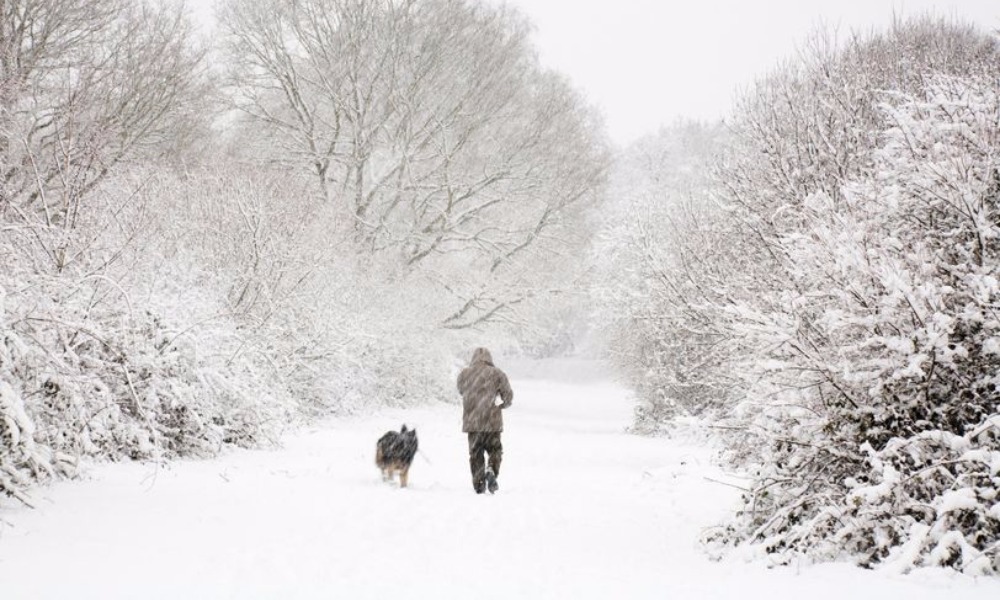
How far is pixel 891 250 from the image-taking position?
4859 mm

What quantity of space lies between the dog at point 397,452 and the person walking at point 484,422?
69 centimetres

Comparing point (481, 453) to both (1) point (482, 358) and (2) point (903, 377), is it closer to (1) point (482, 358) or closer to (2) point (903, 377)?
(1) point (482, 358)

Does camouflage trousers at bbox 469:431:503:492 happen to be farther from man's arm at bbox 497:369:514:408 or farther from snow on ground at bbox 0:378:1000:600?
man's arm at bbox 497:369:514:408

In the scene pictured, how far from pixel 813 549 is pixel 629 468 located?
7.58 m

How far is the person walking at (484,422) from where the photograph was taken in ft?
26.2

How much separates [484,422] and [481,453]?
1.24ft

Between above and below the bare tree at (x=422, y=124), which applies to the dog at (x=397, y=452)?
below

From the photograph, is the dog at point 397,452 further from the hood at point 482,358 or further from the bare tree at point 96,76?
the bare tree at point 96,76

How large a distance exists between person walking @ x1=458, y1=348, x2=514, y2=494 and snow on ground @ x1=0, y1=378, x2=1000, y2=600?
0.29 m

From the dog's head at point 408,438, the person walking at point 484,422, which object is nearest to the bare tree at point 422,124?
the dog's head at point 408,438

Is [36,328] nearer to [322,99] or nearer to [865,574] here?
[865,574]

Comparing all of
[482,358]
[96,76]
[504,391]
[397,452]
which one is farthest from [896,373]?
[96,76]

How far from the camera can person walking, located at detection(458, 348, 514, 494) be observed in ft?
26.2

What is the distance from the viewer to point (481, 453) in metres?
8.12
